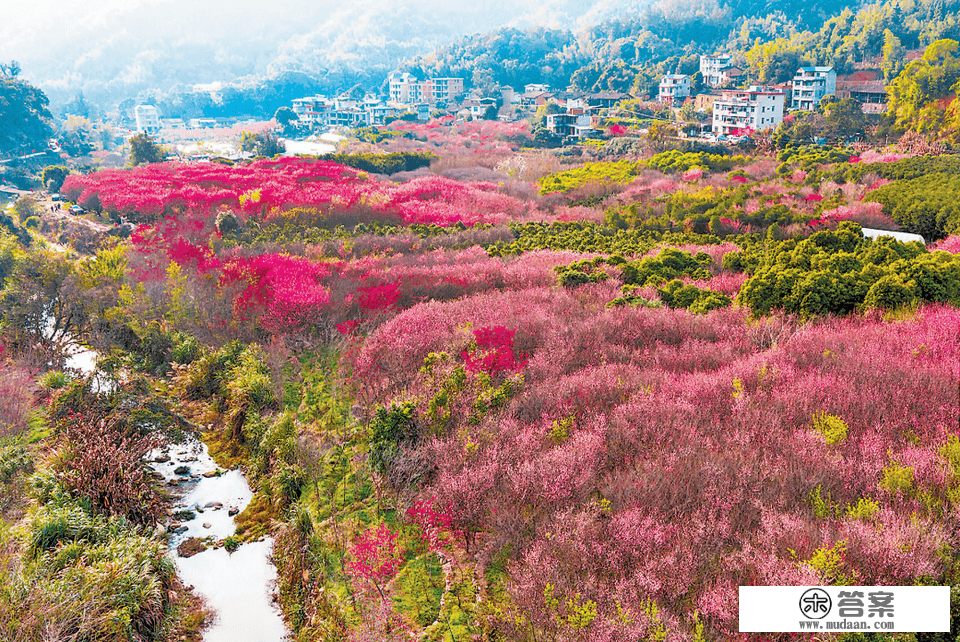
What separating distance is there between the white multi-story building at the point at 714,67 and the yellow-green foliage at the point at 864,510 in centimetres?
12395

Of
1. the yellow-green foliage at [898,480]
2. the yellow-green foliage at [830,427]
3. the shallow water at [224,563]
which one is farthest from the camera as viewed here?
the shallow water at [224,563]

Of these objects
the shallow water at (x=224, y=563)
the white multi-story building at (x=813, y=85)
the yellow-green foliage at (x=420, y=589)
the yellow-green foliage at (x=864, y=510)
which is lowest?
the shallow water at (x=224, y=563)

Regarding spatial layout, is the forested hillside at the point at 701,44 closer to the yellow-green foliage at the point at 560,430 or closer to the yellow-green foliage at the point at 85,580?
the yellow-green foliage at the point at 560,430

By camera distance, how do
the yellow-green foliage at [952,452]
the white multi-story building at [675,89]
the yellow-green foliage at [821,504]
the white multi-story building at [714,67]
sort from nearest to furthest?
the yellow-green foliage at [821,504] → the yellow-green foliage at [952,452] → the white multi-story building at [675,89] → the white multi-story building at [714,67]

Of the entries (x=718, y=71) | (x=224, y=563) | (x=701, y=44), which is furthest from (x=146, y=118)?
(x=224, y=563)

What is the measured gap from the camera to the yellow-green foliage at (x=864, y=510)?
8336mm

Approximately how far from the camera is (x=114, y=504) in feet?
38.2

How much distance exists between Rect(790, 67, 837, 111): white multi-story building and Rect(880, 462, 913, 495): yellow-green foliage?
9448 centimetres

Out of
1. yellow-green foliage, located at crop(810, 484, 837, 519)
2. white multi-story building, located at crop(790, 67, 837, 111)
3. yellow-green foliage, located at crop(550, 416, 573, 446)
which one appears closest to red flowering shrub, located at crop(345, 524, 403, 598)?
yellow-green foliage, located at crop(550, 416, 573, 446)

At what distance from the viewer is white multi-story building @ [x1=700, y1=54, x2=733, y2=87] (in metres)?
116

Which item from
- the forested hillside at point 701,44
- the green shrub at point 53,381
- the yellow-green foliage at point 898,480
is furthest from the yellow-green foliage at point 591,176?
the forested hillside at point 701,44

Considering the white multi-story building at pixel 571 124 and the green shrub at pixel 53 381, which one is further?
the white multi-story building at pixel 571 124

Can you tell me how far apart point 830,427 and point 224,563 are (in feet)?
41.2

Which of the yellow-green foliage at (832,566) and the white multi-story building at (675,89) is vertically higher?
the white multi-story building at (675,89)
